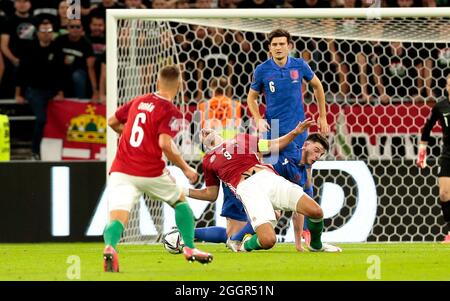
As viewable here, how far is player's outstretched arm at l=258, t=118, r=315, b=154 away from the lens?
10.4 m

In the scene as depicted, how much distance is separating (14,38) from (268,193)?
6.89 metres

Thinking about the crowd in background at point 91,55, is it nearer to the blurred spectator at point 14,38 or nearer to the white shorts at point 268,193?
the blurred spectator at point 14,38

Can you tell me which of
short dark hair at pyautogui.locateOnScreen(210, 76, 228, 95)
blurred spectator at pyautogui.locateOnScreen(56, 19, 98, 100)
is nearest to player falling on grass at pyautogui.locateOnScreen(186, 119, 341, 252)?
short dark hair at pyautogui.locateOnScreen(210, 76, 228, 95)

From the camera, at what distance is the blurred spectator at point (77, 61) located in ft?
53.2

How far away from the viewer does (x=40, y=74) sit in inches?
624

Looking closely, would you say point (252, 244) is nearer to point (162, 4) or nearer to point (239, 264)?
point (239, 264)

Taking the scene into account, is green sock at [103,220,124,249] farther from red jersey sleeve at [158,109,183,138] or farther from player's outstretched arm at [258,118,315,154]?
player's outstretched arm at [258,118,315,154]

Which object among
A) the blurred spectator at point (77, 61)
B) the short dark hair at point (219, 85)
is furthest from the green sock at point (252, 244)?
the blurred spectator at point (77, 61)

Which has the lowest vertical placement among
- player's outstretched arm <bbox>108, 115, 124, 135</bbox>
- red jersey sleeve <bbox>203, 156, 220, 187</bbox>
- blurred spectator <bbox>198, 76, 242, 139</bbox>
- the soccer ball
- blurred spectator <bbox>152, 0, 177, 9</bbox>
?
the soccer ball

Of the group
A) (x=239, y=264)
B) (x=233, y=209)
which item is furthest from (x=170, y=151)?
(x=233, y=209)

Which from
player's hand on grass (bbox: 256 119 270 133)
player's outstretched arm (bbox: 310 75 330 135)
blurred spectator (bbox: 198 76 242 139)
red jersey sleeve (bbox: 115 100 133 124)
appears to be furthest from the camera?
blurred spectator (bbox: 198 76 242 139)

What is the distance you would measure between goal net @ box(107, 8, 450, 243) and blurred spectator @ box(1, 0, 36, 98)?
8.67 feet

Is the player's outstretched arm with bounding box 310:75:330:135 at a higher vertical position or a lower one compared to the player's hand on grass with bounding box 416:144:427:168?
higher
